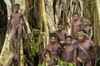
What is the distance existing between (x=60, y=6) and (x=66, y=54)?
152 inches

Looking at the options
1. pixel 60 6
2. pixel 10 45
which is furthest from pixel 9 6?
pixel 60 6

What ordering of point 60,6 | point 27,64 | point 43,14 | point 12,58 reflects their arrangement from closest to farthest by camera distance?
point 12,58 → point 27,64 → point 43,14 → point 60,6

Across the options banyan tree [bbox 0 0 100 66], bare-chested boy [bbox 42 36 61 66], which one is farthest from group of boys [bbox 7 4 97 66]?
banyan tree [bbox 0 0 100 66]

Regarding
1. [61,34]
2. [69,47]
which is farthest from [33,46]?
[61,34]

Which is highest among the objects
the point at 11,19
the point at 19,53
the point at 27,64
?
the point at 11,19

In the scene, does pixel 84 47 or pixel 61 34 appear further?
pixel 61 34

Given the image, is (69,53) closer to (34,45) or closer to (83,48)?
(83,48)

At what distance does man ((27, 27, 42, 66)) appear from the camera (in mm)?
5410

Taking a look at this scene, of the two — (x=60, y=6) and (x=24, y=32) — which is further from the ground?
(x=60, y=6)

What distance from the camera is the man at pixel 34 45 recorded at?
17.7ft

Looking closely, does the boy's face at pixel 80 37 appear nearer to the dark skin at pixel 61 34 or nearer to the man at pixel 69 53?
the man at pixel 69 53

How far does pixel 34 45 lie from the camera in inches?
215

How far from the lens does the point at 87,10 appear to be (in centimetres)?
912

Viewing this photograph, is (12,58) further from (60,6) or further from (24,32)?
Result: (60,6)
